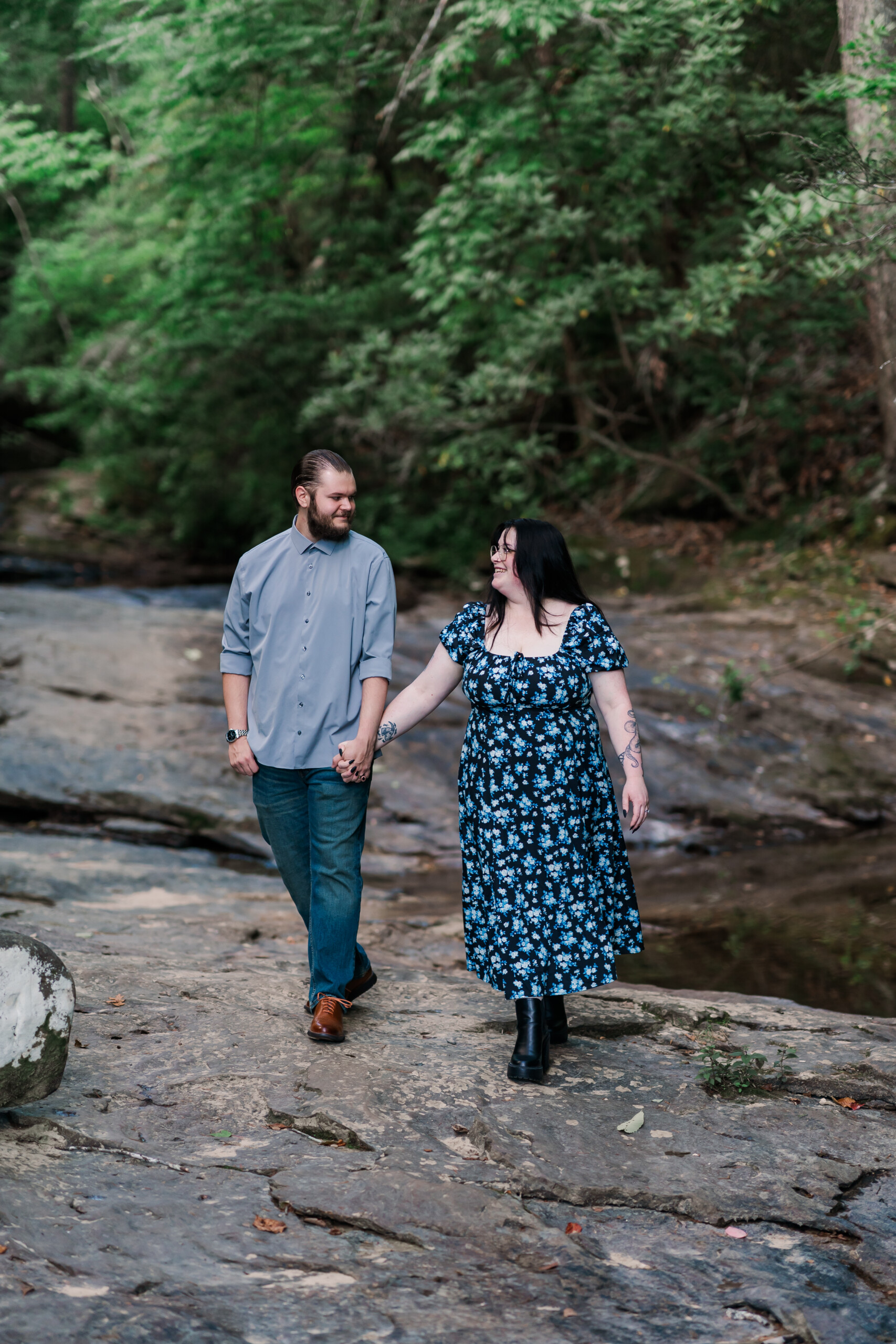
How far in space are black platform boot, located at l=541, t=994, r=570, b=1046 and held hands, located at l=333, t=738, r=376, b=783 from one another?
3.54 feet

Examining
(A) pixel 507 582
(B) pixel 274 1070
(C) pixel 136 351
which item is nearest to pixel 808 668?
(A) pixel 507 582

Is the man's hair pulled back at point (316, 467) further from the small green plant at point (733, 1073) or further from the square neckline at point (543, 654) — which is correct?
the small green plant at point (733, 1073)

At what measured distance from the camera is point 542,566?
13.0 ft

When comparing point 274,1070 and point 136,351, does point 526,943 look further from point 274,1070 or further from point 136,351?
point 136,351

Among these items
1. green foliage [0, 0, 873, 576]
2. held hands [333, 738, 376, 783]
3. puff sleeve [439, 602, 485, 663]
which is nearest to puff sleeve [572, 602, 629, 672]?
puff sleeve [439, 602, 485, 663]

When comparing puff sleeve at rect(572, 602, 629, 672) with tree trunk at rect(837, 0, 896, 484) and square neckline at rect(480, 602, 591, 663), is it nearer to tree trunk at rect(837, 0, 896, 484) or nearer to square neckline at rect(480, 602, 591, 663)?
square neckline at rect(480, 602, 591, 663)

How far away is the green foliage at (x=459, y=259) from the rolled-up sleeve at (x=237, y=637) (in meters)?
5.36

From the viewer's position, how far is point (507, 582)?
13.2ft

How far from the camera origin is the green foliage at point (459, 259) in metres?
10.9

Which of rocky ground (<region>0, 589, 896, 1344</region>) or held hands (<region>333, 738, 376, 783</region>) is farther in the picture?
held hands (<region>333, 738, 376, 783</region>)

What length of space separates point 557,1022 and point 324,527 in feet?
6.52

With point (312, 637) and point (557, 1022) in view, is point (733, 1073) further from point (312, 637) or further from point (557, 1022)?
point (312, 637)

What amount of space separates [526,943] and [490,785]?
0.55 m

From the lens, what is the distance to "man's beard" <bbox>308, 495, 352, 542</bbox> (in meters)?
4.07
